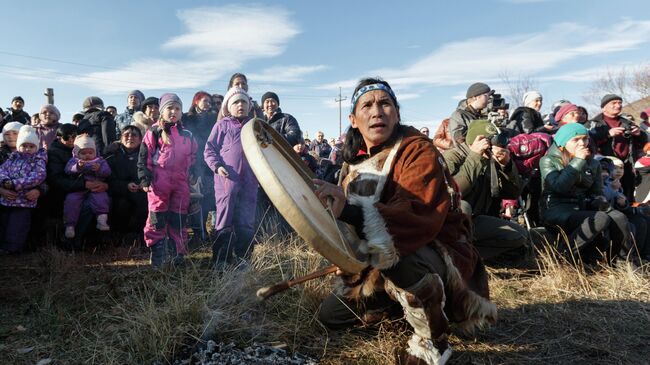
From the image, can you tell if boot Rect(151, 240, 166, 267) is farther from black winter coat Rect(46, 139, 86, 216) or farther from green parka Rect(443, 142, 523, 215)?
green parka Rect(443, 142, 523, 215)

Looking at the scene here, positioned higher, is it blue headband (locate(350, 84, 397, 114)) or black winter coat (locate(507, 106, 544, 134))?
blue headband (locate(350, 84, 397, 114))

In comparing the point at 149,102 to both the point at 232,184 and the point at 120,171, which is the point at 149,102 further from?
the point at 232,184

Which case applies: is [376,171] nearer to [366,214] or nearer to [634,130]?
[366,214]

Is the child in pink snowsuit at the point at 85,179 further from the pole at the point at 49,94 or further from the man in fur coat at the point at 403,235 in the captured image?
the pole at the point at 49,94

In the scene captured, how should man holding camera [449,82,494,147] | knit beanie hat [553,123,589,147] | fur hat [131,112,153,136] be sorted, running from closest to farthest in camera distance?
knit beanie hat [553,123,589,147], man holding camera [449,82,494,147], fur hat [131,112,153,136]

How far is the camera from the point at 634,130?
Result: 6.73 m

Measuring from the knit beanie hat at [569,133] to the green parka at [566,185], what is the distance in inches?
3.4

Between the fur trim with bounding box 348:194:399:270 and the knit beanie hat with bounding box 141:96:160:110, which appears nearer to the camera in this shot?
the fur trim with bounding box 348:194:399:270

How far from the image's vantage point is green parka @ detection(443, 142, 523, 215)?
3951 mm

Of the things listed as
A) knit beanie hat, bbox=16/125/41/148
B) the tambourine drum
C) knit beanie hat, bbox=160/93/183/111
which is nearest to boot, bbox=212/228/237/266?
knit beanie hat, bbox=160/93/183/111

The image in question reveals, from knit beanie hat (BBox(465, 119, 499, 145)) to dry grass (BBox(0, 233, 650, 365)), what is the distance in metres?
1.24

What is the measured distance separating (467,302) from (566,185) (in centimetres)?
258

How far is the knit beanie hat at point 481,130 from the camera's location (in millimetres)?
3885

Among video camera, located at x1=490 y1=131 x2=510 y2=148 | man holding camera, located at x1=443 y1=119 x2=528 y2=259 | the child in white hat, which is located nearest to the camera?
video camera, located at x1=490 y1=131 x2=510 y2=148
